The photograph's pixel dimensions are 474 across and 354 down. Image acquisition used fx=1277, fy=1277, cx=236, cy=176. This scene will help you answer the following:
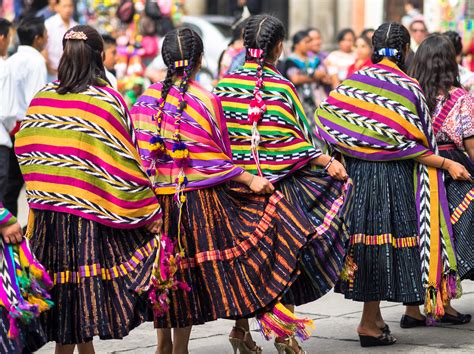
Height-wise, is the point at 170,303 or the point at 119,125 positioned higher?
the point at 119,125

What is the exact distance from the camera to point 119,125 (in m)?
6.04

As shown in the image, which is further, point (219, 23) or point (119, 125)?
point (219, 23)

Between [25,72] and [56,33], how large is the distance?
7.80 feet

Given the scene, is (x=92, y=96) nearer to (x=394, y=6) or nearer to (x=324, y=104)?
(x=324, y=104)

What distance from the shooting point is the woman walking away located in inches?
295

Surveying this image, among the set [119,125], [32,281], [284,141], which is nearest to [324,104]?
[284,141]

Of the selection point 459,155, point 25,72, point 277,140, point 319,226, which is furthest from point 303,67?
point 319,226

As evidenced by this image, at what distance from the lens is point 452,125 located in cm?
764

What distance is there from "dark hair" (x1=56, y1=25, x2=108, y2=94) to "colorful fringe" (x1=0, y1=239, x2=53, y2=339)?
80 centimetres

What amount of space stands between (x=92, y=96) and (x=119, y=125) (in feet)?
0.61

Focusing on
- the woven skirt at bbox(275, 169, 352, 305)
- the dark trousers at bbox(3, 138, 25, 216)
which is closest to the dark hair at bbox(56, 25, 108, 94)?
the woven skirt at bbox(275, 169, 352, 305)

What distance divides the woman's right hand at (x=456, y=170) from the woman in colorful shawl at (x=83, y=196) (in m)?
2.08

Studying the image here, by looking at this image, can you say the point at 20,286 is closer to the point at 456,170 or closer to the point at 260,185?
the point at 260,185

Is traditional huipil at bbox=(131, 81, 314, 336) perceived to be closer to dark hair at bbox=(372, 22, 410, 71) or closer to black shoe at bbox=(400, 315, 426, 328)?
dark hair at bbox=(372, 22, 410, 71)
